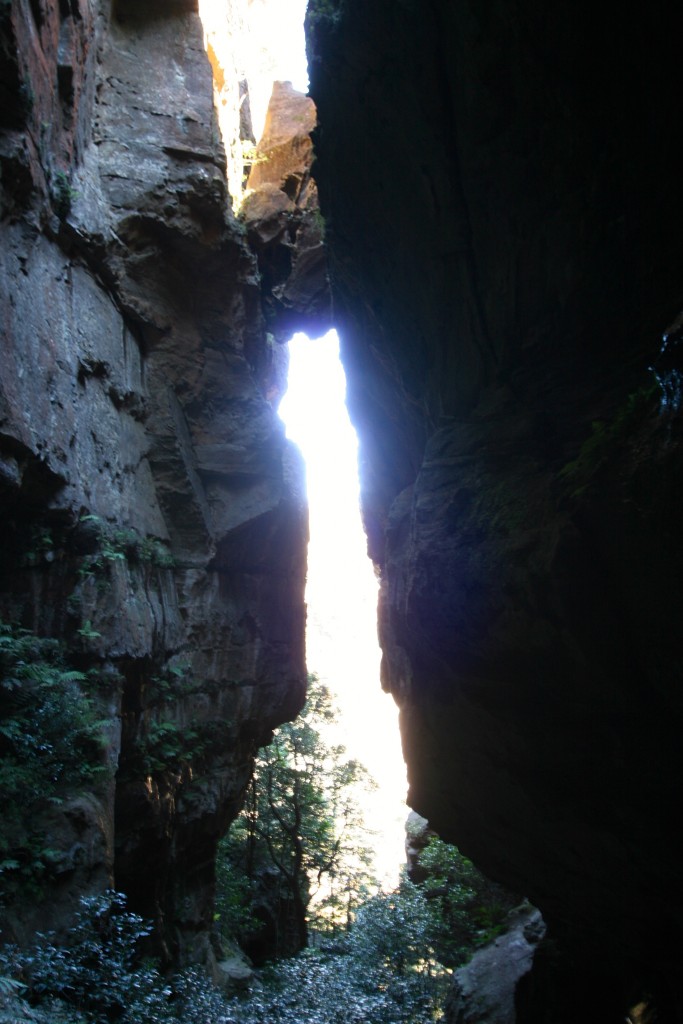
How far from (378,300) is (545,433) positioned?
13.0 ft

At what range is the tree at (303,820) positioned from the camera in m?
18.7

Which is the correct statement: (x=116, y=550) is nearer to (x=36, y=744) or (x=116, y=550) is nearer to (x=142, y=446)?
(x=142, y=446)

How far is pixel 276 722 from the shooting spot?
13.5 m

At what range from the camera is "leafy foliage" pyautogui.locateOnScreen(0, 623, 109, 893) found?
676 cm

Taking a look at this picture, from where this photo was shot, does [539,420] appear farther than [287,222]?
No

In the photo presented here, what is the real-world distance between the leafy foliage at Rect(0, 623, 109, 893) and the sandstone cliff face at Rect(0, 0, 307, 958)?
0.97ft

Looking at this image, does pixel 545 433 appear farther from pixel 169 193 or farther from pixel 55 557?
pixel 169 193

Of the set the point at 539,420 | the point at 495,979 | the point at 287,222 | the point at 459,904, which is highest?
the point at 287,222

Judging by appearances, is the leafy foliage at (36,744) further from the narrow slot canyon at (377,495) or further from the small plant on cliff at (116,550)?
the small plant on cliff at (116,550)

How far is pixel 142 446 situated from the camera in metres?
11.3

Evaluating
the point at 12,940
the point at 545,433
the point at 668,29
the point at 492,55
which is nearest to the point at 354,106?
the point at 492,55

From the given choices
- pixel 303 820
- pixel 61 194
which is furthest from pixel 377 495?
pixel 303 820

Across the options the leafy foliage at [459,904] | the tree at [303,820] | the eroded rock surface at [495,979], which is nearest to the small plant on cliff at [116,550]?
the eroded rock surface at [495,979]

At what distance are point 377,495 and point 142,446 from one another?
4.83 meters
